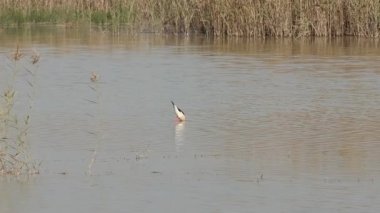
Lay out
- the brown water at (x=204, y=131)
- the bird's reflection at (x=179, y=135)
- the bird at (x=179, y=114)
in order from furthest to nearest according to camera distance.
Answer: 1. the bird at (x=179, y=114)
2. the bird's reflection at (x=179, y=135)
3. the brown water at (x=204, y=131)

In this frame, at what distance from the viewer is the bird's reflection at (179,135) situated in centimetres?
838

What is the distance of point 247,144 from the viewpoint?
8.37 m

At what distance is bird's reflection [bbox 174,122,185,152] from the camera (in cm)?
838

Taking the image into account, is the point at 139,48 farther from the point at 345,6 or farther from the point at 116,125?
the point at 116,125

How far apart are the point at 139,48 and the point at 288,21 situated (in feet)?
9.78

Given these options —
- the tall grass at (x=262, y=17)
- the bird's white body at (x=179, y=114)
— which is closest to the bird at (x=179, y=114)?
A: the bird's white body at (x=179, y=114)

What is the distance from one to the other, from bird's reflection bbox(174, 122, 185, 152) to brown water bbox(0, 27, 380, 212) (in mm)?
13

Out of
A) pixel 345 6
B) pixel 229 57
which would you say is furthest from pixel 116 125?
pixel 345 6

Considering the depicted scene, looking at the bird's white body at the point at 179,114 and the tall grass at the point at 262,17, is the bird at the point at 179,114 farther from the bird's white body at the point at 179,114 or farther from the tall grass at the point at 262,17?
the tall grass at the point at 262,17

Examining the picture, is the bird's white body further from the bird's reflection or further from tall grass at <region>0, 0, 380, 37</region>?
tall grass at <region>0, 0, 380, 37</region>

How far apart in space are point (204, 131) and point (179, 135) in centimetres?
31

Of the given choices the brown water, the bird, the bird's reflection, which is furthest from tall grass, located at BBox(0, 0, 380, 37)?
the bird's reflection

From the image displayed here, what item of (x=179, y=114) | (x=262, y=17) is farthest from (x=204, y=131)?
(x=262, y=17)

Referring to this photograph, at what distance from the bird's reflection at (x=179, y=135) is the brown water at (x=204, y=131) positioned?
0.01 meters
